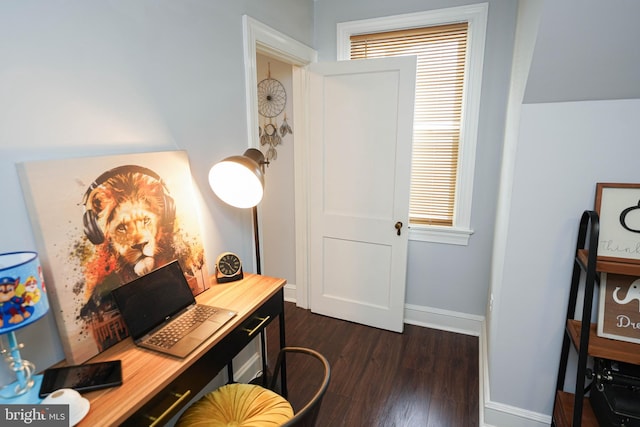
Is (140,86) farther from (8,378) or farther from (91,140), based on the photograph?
(8,378)

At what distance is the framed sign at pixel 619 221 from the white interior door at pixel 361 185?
1.20 metres

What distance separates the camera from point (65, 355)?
3.75 feet

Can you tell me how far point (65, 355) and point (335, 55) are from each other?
2.51 meters

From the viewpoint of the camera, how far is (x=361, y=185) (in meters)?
2.62

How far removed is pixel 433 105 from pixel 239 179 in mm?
1638

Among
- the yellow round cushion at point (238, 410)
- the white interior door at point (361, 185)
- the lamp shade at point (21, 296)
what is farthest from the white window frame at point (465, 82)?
the lamp shade at point (21, 296)

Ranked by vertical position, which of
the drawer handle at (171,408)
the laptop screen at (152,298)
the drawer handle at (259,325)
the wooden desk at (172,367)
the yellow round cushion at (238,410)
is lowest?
the yellow round cushion at (238,410)

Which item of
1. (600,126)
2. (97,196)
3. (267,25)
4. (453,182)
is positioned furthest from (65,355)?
(453,182)

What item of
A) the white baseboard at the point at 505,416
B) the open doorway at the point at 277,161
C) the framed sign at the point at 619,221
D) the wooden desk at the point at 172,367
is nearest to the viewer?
the wooden desk at the point at 172,367

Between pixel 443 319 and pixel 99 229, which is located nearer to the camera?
pixel 99 229

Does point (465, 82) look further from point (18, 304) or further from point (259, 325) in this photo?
point (18, 304)

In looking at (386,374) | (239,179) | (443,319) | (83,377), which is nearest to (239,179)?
(239,179)

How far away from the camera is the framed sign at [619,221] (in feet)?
4.41

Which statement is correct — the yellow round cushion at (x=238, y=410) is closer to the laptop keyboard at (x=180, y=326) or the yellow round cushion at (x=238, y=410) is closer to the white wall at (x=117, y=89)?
the laptop keyboard at (x=180, y=326)
